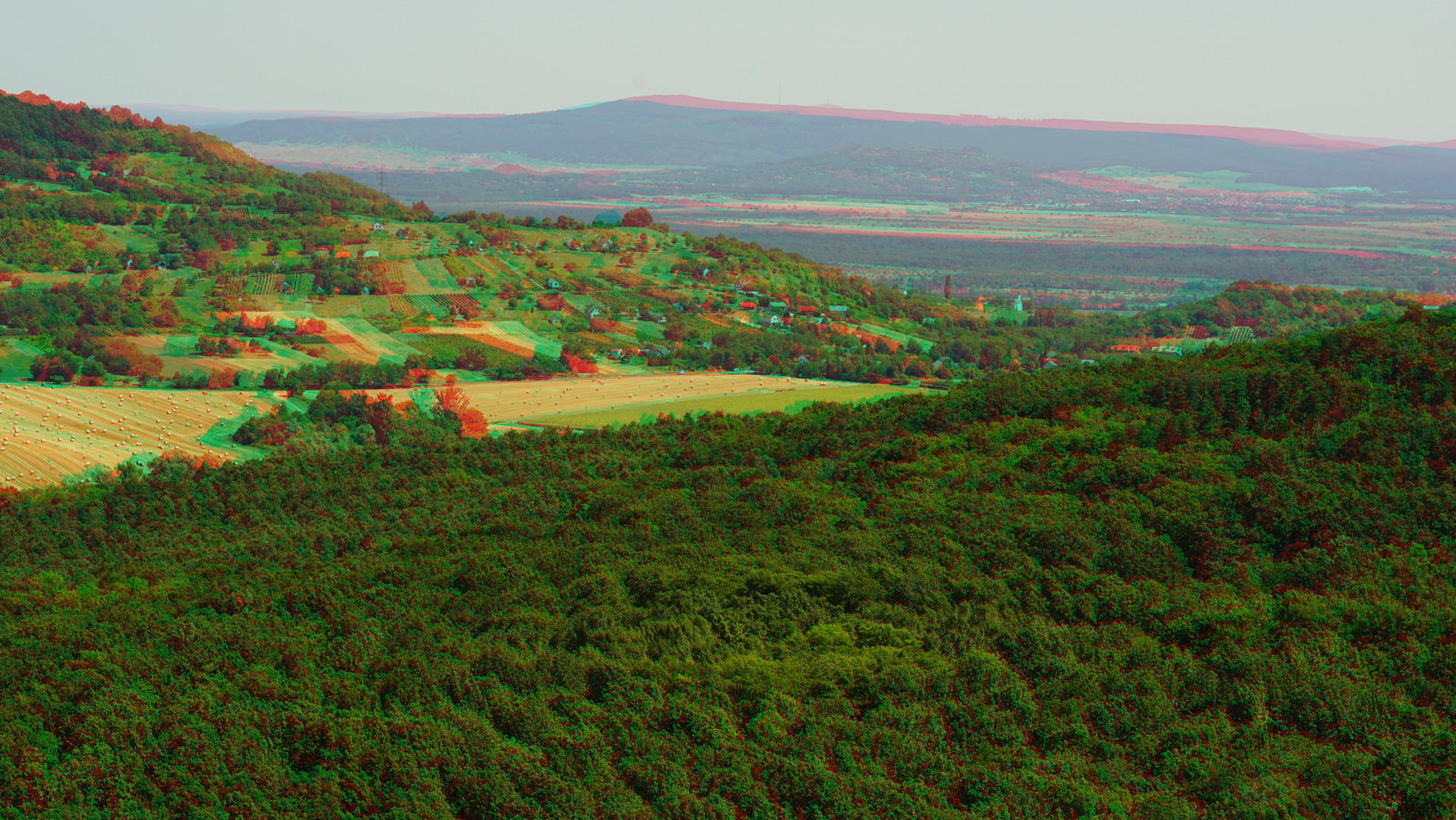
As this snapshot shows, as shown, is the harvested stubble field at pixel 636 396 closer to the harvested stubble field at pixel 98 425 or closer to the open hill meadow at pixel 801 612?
the harvested stubble field at pixel 98 425

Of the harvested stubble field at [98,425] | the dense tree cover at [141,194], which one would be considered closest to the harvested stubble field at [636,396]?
the harvested stubble field at [98,425]

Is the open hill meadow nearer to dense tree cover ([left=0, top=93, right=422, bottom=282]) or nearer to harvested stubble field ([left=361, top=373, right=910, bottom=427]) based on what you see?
harvested stubble field ([left=361, top=373, right=910, bottom=427])

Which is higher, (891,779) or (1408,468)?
(1408,468)

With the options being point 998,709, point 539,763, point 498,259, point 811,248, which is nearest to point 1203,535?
point 998,709

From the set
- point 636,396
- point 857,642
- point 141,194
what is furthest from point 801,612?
point 141,194

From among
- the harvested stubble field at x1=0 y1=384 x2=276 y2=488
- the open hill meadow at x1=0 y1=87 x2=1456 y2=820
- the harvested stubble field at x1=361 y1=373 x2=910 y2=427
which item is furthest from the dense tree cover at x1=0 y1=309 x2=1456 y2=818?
the harvested stubble field at x1=361 y1=373 x2=910 y2=427

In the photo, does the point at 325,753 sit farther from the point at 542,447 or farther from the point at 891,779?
the point at 542,447
